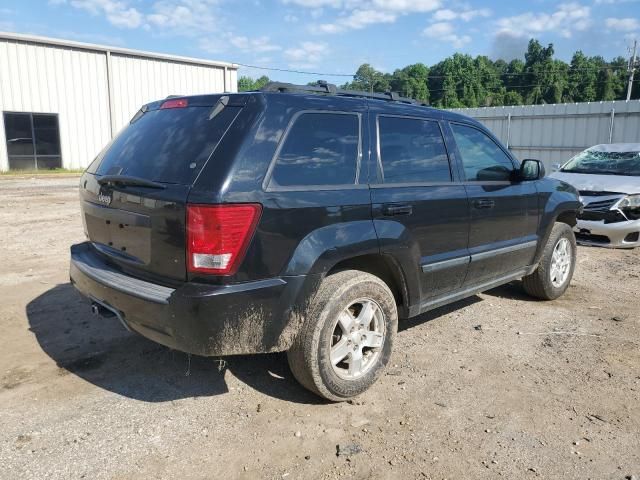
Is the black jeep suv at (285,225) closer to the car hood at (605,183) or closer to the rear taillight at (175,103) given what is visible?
the rear taillight at (175,103)

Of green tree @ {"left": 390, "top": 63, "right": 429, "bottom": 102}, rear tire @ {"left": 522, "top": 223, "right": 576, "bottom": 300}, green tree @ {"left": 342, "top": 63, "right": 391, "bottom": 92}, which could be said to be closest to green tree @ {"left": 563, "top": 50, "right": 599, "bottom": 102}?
green tree @ {"left": 390, "top": 63, "right": 429, "bottom": 102}

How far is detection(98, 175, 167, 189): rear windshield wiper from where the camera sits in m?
3.00

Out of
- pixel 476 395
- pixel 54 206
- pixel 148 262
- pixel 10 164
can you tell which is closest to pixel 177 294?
pixel 148 262

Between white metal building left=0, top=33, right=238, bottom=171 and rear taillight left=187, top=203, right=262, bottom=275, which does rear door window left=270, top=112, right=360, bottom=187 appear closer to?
rear taillight left=187, top=203, right=262, bottom=275

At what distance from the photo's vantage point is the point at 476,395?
3533 millimetres

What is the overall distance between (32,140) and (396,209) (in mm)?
25251

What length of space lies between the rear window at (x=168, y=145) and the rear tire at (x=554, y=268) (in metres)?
3.73

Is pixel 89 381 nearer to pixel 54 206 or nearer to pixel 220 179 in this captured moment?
pixel 220 179

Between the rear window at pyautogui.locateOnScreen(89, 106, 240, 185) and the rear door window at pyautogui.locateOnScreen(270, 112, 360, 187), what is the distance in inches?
15.0

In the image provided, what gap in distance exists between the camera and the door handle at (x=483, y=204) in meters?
4.23

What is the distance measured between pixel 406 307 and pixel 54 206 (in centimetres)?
1064

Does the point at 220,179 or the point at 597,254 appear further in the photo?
the point at 597,254

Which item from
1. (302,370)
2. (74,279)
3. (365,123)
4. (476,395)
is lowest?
(476,395)

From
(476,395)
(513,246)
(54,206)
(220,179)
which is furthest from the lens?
(54,206)
